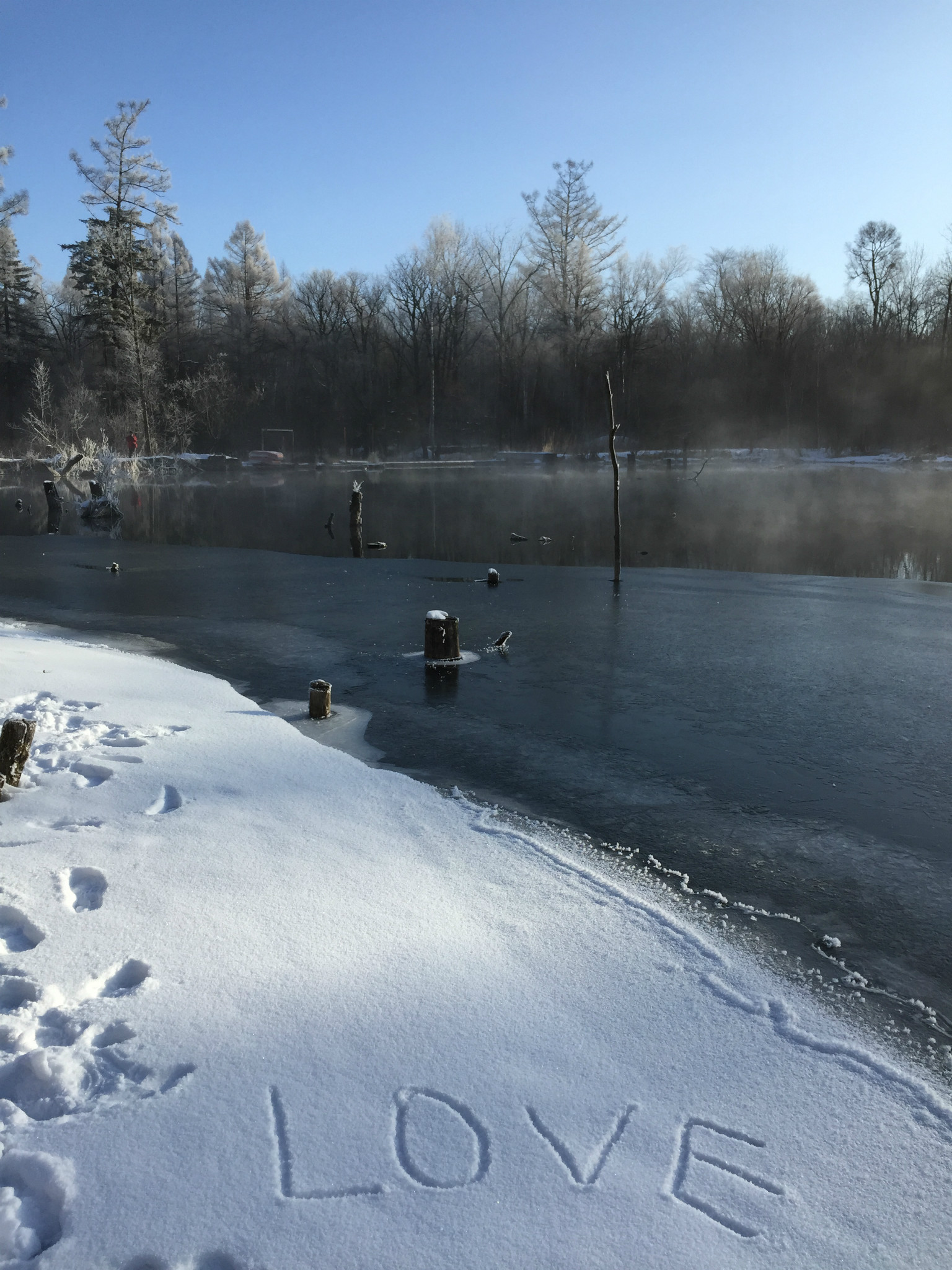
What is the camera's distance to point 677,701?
8281 mm

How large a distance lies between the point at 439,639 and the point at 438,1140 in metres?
7.31

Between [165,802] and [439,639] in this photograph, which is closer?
[165,802]

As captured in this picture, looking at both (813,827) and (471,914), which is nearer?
(471,914)

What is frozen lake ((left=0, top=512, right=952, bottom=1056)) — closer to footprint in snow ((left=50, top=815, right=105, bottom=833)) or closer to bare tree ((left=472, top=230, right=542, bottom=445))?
footprint in snow ((left=50, top=815, right=105, bottom=833))

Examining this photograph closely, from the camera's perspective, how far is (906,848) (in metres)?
5.13

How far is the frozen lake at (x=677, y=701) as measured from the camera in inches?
190

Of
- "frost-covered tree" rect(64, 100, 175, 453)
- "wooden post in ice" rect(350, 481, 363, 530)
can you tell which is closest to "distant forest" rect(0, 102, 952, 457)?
"frost-covered tree" rect(64, 100, 175, 453)

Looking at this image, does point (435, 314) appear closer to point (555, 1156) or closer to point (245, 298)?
point (245, 298)

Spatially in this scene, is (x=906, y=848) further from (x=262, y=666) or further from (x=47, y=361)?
(x=47, y=361)

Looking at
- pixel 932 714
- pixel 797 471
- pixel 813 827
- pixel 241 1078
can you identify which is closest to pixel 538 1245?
pixel 241 1078

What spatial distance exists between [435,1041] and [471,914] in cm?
97

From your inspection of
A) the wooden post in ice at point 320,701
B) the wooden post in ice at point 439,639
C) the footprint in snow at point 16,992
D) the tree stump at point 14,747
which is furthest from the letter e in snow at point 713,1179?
the wooden post in ice at point 439,639

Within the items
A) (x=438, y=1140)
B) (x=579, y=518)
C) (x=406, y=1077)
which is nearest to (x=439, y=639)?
(x=406, y=1077)

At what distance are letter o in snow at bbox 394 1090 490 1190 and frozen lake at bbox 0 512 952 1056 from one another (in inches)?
75.0
